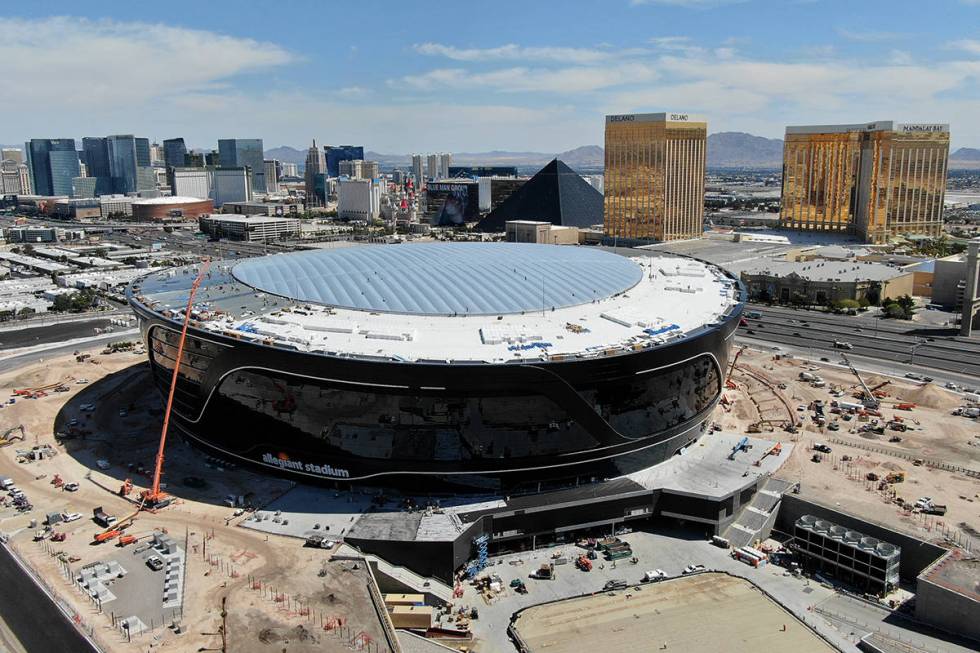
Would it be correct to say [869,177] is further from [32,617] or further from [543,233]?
[32,617]

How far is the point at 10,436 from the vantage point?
205 feet

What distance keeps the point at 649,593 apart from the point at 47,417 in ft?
178

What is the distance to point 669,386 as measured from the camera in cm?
5422

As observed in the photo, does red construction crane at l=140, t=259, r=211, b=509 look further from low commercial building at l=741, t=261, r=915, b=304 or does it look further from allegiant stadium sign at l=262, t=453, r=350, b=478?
low commercial building at l=741, t=261, r=915, b=304

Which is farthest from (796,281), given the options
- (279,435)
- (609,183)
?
(279,435)

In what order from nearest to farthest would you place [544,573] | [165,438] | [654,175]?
[544,573] → [165,438] → [654,175]

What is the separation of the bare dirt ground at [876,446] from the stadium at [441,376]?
9.68m

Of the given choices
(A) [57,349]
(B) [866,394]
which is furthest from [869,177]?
(A) [57,349]

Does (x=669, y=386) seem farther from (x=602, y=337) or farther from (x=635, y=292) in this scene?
(x=635, y=292)

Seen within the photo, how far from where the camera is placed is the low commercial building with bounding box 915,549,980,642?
39.8m

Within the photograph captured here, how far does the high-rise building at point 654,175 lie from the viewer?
15250cm

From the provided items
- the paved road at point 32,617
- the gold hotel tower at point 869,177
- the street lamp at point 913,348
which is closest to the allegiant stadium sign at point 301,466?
the paved road at point 32,617

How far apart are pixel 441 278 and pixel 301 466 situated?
20.8 meters

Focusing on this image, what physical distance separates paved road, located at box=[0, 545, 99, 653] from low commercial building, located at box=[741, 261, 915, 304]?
106 meters
